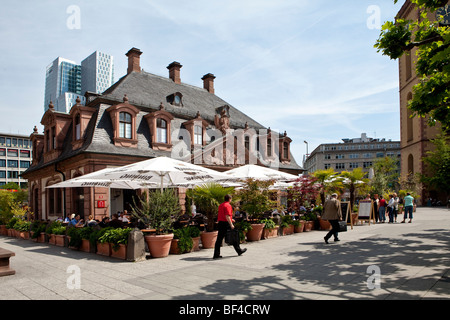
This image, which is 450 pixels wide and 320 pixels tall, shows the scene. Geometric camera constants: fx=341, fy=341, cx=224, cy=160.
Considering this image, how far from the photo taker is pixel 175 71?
31.3 meters

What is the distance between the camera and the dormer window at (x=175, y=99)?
1046 inches

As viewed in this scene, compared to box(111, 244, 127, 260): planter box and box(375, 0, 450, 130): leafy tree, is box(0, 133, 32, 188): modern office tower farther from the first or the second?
box(375, 0, 450, 130): leafy tree

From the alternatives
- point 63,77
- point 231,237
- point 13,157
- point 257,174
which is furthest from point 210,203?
point 13,157

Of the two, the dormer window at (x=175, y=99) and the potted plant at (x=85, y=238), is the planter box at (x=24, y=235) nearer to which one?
the potted plant at (x=85, y=238)

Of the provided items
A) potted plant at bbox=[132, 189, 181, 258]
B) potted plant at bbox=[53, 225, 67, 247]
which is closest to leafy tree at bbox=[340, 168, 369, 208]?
potted plant at bbox=[132, 189, 181, 258]

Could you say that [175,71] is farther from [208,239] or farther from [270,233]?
[208,239]

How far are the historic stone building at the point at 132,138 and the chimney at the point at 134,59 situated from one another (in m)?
0.08

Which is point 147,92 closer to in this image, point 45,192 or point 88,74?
point 45,192

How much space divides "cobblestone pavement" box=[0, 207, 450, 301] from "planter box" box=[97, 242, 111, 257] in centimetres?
34

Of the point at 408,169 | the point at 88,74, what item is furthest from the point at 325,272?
the point at 88,74

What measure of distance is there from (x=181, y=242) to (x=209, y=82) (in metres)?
26.7

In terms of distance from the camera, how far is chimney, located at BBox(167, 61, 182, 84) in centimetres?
3123

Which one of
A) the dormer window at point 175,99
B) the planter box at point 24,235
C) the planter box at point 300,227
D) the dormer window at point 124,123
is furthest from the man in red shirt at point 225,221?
the dormer window at point 175,99

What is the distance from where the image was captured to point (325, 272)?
24.0 ft
